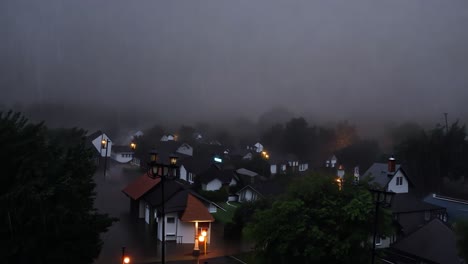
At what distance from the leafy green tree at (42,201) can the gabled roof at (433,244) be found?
13.6 metres

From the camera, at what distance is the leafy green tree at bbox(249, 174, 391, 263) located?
13086 mm

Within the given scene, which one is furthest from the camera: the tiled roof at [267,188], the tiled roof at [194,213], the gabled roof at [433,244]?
the tiled roof at [267,188]

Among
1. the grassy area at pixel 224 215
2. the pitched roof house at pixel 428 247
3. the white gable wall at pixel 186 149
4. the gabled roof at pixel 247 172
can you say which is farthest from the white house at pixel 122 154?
the pitched roof house at pixel 428 247

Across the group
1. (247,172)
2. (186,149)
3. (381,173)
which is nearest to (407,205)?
(381,173)

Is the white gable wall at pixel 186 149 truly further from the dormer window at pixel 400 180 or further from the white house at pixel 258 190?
the dormer window at pixel 400 180

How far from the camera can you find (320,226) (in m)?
13.6

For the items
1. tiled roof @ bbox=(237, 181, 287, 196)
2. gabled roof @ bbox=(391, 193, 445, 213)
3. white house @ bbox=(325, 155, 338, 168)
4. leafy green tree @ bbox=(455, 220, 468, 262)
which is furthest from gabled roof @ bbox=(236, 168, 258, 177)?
leafy green tree @ bbox=(455, 220, 468, 262)

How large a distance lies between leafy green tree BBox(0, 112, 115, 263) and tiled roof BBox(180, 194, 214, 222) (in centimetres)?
923

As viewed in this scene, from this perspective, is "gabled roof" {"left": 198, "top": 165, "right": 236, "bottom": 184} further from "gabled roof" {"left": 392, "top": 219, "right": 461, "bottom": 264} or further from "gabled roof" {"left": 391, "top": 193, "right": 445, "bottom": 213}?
"gabled roof" {"left": 392, "top": 219, "right": 461, "bottom": 264}

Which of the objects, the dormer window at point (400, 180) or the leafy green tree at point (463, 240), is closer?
the leafy green tree at point (463, 240)

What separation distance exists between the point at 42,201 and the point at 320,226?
28.6ft

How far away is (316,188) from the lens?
14367 mm

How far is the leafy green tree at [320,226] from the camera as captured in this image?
13086 mm

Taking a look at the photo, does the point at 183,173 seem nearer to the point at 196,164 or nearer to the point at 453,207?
the point at 196,164
